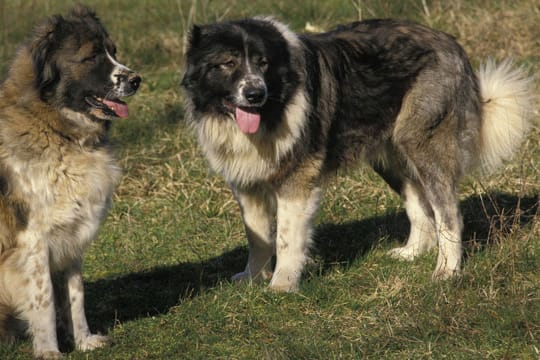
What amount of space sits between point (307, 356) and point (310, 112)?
1.60m

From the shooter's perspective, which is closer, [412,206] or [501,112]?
[501,112]

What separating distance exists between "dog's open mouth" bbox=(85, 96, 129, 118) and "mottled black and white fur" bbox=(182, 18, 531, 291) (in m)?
0.77

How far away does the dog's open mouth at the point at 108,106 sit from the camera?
13.2ft

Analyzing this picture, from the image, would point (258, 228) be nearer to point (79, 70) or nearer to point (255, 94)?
point (255, 94)

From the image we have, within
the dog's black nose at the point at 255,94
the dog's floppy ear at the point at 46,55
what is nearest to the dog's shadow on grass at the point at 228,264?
the dog's black nose at the point at 255,94

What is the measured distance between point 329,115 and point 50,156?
1.78 meters

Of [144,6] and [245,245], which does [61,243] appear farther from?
[144,6]

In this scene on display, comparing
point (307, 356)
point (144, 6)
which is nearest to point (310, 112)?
point (307, 356)

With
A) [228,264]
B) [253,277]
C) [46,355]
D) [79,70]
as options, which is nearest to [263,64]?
[79,70]

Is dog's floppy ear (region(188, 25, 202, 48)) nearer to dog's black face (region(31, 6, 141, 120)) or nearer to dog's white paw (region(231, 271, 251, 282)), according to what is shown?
dog's black face (region(31, 6, 141, 120))

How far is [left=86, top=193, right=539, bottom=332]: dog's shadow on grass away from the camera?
15.9 feet

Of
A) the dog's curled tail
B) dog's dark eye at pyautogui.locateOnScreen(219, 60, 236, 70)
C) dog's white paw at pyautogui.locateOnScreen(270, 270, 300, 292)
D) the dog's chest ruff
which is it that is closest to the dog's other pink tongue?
the dog's chest ruff

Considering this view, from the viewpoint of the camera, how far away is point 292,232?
192 inches

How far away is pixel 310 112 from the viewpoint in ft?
15.9
